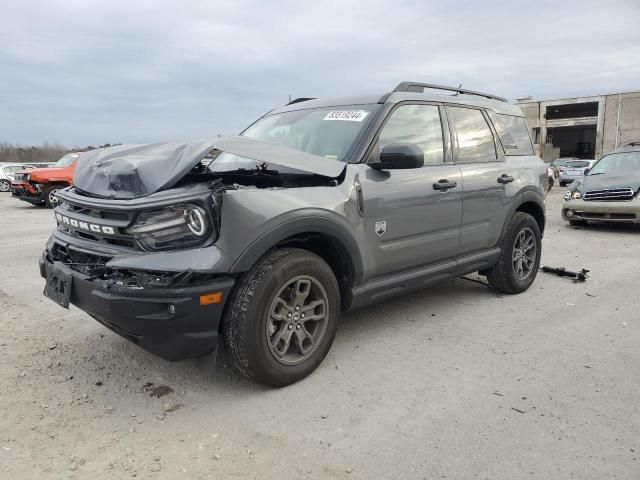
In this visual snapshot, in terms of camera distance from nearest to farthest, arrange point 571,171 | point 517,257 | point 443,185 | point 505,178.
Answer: point 443,185
point 505,178
point 517,257
point 571,171

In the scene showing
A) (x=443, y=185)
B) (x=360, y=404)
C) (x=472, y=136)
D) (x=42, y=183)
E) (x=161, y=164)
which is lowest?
(x=360, y=404)

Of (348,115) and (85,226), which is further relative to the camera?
(348,115)

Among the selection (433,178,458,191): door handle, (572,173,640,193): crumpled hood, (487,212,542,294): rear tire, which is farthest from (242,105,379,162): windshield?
(572,173,640,193): crumpled hood

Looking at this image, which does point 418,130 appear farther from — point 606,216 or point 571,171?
point 571,171

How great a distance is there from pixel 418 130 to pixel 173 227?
2244 millimetres

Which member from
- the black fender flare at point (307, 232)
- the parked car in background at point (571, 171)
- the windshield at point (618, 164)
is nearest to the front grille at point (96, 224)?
the black fender flare at point (307, 232)

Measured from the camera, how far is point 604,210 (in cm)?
950

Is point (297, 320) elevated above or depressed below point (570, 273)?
above

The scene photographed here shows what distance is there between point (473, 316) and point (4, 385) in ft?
12.0

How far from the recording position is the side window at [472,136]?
14.4 ft

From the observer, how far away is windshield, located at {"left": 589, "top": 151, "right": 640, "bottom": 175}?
10.0 m

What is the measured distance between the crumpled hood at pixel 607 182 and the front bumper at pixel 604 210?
0.34 m

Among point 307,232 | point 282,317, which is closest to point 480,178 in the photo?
point 307,232

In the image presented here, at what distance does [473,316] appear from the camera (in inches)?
177
